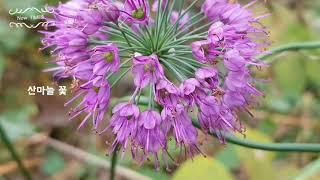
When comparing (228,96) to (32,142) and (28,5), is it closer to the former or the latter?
(28,5)

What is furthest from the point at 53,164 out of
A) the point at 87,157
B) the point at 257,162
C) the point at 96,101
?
the point at 96,101

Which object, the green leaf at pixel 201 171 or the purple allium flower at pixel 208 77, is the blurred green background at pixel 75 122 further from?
the purple allium flower at pixel 208 77

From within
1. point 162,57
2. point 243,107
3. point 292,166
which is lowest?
point 292,166

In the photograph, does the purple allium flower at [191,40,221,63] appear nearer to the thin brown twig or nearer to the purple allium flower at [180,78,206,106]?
the purple allium flower at [180,78,206,106]

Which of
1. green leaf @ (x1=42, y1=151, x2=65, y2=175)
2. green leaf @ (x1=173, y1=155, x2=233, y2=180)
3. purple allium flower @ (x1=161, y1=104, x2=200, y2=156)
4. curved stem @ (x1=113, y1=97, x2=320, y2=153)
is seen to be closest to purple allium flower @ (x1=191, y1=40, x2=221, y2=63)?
purple allium flower @ (x1=161, y1=104, x2=200, y2=156)

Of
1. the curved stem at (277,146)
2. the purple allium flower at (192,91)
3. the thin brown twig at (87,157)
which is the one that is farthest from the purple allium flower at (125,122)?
the thin brown twig at (87,157)

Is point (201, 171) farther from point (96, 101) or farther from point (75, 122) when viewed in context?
point (75, 122)

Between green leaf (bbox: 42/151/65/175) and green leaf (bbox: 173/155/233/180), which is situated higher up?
green leaf (bbox: 173/155/233/180)

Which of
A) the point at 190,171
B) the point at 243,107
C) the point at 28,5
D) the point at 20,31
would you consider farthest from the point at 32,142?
the point at 243,107
